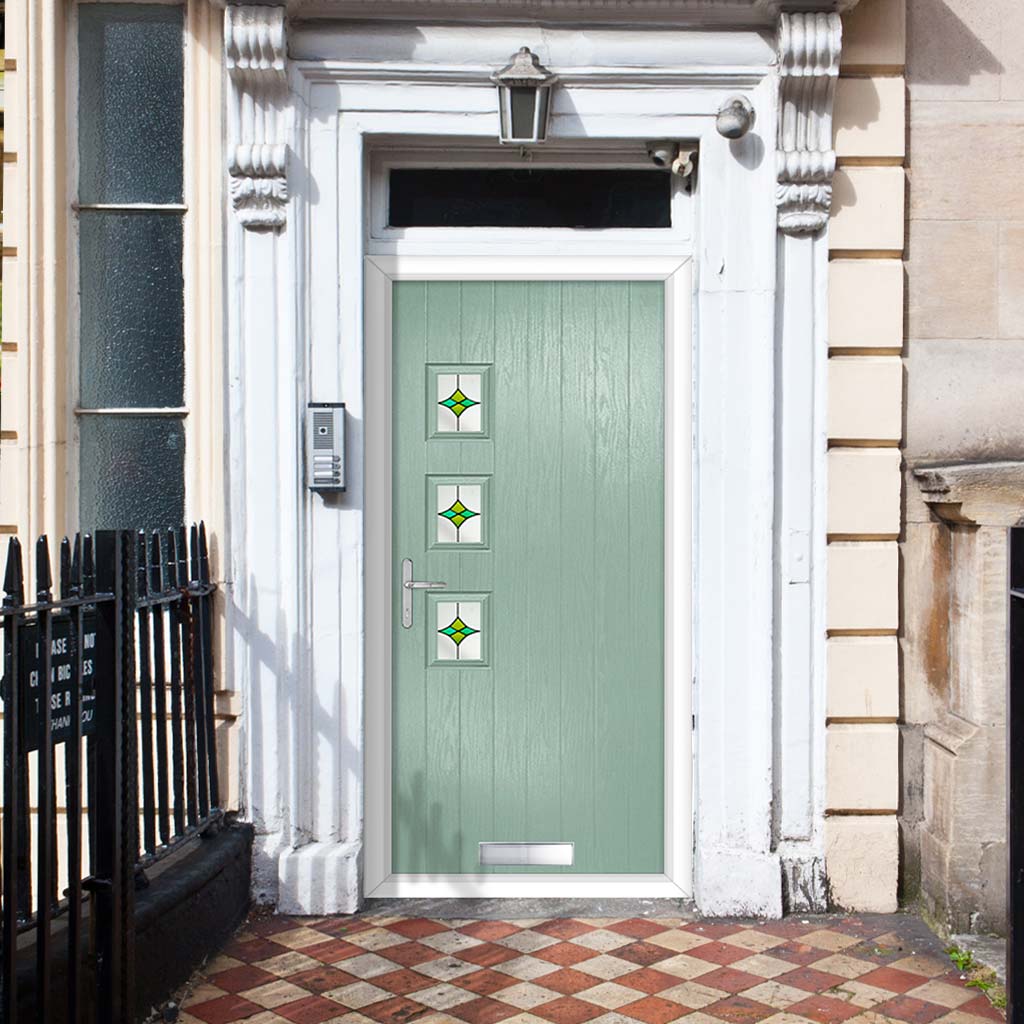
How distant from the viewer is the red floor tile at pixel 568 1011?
3939mm

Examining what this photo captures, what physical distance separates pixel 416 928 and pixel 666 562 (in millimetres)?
1687

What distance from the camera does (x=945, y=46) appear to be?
16.3 ft

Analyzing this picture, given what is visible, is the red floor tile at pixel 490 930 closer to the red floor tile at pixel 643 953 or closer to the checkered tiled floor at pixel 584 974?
the checkered tiled floor at pixel 584 974

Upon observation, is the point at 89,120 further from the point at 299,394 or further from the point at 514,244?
the point at 514,244

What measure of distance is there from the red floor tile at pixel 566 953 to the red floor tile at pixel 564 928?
3.4 inches

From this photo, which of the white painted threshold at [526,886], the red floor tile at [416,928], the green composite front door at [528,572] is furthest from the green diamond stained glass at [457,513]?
the red floor tile at [416,928]

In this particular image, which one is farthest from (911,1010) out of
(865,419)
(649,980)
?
(865,419)

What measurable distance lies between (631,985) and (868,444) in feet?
7.21

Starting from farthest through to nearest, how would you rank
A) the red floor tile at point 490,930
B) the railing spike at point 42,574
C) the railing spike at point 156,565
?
the red floor tile at point 490,930 → the railing spike at point 156,565 → the railing spike at point 42,574

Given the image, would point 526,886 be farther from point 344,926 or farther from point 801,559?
point 801,559

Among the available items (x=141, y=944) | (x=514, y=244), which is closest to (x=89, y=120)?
(x=514, y=244)

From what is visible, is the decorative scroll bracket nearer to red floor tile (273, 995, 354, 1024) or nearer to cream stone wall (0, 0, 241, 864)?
cream stone wall (0, 0, 241, 864)

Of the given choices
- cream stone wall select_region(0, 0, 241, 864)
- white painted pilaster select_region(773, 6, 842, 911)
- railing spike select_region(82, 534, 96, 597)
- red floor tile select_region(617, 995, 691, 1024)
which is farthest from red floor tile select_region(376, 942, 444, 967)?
railing spike select_region(82, 534, 96, 597)

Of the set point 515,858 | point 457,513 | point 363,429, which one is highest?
point 363,429
